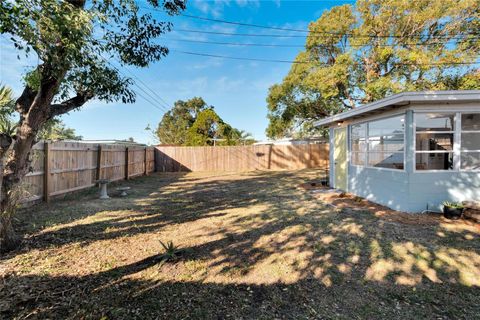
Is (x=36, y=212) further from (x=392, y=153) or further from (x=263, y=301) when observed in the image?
(x=392, y=153)

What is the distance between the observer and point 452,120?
5.50m

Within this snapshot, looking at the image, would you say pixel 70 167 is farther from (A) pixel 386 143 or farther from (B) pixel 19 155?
(A) pixel 386 143

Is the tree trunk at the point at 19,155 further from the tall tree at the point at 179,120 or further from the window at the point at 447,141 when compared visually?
the tall tree at the point at 179,120

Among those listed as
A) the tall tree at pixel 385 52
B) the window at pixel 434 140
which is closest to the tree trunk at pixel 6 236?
the window at pixel 434 140

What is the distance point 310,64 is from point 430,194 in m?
12.5

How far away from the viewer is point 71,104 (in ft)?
13.2

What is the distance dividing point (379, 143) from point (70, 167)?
9003 millimetres

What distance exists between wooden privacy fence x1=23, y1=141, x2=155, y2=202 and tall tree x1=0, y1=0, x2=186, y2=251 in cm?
69

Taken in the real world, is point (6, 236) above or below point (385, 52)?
below

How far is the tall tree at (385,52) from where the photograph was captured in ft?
40.4

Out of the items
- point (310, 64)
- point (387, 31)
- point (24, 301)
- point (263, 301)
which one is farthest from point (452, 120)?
point (310, 64)

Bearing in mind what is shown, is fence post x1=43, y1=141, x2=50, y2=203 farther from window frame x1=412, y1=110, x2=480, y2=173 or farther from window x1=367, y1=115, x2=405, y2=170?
window frame x1=412, y1=110, x2=480, y2=173

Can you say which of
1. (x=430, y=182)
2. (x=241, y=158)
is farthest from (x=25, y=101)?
(x=241, y=158)

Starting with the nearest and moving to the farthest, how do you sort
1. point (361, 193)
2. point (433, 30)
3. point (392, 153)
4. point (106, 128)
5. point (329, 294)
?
point (329, 294)
point (392, 153)
point (361, 193)
point (433, 30)
point (106, 128)
